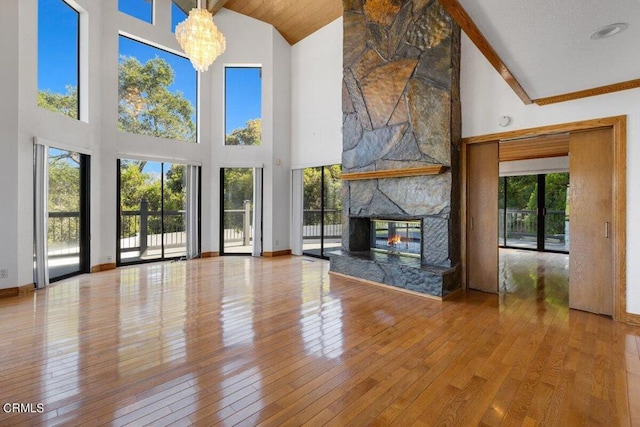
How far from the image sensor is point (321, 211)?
7.07m

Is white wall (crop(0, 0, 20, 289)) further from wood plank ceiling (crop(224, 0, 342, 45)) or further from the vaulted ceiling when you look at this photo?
the vaulted ceiling

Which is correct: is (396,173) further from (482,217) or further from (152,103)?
(152,103)

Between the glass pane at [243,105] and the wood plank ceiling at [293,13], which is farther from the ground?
the wood plank ceiling at [293,13]

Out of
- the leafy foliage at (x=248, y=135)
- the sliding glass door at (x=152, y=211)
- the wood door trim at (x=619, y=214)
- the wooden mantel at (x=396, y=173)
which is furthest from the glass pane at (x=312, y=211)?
the wood door trim at (x=619, y=214)

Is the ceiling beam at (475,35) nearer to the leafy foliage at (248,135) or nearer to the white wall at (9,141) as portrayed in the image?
the white wall at (9,141)

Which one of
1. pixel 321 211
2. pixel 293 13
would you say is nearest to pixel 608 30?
pixel 321 211

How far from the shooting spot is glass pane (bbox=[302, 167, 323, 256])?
23.3 feet

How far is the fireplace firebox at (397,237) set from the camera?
16.0 feet

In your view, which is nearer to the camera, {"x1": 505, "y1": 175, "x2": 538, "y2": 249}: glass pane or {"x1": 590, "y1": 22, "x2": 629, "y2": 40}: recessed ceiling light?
{"x1": 590, "y1": 22, "x2": 629, "y2": 40}: recessed ceiling light

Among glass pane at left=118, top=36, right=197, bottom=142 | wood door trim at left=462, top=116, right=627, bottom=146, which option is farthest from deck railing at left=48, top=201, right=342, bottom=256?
wood door trim at left=462, top=116, right=627, bottom=146

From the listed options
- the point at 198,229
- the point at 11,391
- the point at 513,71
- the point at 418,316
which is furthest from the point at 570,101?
the point at 198,229

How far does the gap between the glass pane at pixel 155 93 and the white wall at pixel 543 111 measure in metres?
5.54

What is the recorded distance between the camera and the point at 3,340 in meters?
2.72

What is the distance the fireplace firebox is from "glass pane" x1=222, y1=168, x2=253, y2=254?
314cm
